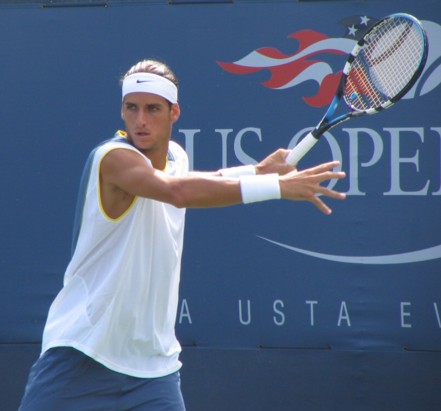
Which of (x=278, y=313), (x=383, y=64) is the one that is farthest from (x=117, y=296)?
(x=278, y=313)

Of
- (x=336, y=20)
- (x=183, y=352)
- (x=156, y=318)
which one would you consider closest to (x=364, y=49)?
(x=336, y=20)

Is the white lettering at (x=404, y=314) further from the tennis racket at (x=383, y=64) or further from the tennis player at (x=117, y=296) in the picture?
the tennis player at (x=117, y=296)

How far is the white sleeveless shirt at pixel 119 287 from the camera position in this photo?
11.9ft

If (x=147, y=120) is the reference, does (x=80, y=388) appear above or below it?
below

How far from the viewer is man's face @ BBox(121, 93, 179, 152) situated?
378 cm

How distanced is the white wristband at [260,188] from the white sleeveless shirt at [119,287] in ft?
1.28

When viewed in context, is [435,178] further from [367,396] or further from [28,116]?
[28,116]

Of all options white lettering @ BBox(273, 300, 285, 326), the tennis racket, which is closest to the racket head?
the tennis racket

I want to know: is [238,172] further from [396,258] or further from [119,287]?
[396,258]

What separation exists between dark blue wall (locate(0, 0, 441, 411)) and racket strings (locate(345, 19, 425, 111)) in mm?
742

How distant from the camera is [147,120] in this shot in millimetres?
3797

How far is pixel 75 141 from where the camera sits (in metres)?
5.40

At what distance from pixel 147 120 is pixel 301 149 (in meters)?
0.56

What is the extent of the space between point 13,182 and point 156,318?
1965 mm
